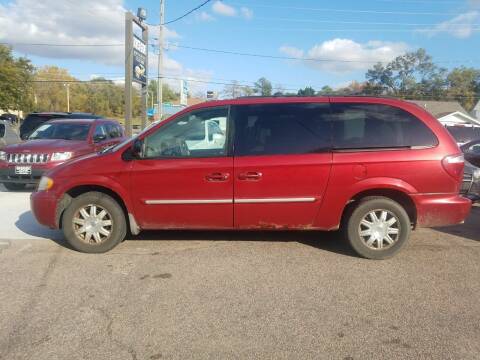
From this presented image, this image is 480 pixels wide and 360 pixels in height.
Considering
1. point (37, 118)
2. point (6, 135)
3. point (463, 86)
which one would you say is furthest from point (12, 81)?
point (463, 86)

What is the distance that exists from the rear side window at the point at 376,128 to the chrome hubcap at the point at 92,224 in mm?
2889

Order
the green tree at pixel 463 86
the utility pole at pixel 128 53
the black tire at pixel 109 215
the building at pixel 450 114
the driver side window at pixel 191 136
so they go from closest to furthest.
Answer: the driver side window at pixel 191 136 < the black tire at pixel 109 215 < the utility pole at pixel 128 53 < the building at pixel 450 114 < the green tree at pixel 463 86

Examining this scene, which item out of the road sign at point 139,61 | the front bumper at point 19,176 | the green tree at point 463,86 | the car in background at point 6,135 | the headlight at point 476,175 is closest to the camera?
the headlight at point 476,175

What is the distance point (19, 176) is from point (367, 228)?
7096 millimetres

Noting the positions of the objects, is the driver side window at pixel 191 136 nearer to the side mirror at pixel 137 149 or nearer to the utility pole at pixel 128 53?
the side mirror at pixel 137 149

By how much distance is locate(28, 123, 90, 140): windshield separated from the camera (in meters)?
9.76

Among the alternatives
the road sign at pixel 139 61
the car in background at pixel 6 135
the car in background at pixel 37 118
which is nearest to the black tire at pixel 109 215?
the car in background at pixel 6 135

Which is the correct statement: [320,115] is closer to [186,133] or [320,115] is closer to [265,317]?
[186,133]

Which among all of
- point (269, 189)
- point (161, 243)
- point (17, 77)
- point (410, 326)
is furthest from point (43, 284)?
point (17, 77)

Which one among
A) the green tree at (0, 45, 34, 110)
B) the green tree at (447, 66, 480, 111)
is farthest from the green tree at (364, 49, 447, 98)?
the green tree at (0, 45, 34, 110)

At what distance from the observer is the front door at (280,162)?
192 inches

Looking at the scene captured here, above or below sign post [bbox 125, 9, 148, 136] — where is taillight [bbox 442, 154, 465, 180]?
below

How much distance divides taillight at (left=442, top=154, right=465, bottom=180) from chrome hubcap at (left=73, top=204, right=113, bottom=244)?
13.0 ft

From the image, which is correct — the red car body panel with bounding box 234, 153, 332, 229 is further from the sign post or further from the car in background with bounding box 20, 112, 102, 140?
the sign post
